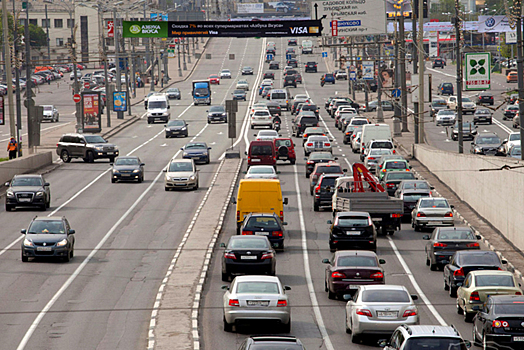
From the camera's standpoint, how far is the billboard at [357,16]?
68.5 meters

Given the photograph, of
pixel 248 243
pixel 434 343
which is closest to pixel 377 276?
pixel 248 243

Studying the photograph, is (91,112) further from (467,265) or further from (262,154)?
(467,265)

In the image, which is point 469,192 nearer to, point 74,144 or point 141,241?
point 141,241

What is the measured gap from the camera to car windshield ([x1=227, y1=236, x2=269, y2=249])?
998 inches

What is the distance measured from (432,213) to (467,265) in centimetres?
1119

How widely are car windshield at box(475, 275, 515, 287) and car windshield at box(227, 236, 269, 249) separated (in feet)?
22.3

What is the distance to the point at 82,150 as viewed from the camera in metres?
56.7

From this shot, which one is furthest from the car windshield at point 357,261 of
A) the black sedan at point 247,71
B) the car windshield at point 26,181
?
the black sedan at point 247,71

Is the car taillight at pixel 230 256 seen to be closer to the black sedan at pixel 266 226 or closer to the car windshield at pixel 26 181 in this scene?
the black sedan at pixel 266 226

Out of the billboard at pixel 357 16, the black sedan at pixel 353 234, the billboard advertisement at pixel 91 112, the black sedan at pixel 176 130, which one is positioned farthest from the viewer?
the billboard advertisement at pixel 91 112

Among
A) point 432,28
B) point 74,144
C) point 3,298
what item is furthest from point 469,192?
point 432,28

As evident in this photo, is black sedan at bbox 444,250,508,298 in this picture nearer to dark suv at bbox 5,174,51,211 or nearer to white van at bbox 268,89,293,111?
dark suv at bbox 5,174,51,211

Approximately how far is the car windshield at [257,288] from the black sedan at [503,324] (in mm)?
4560

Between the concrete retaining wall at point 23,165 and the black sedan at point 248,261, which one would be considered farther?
the concrete retaining wall at point 23,165
